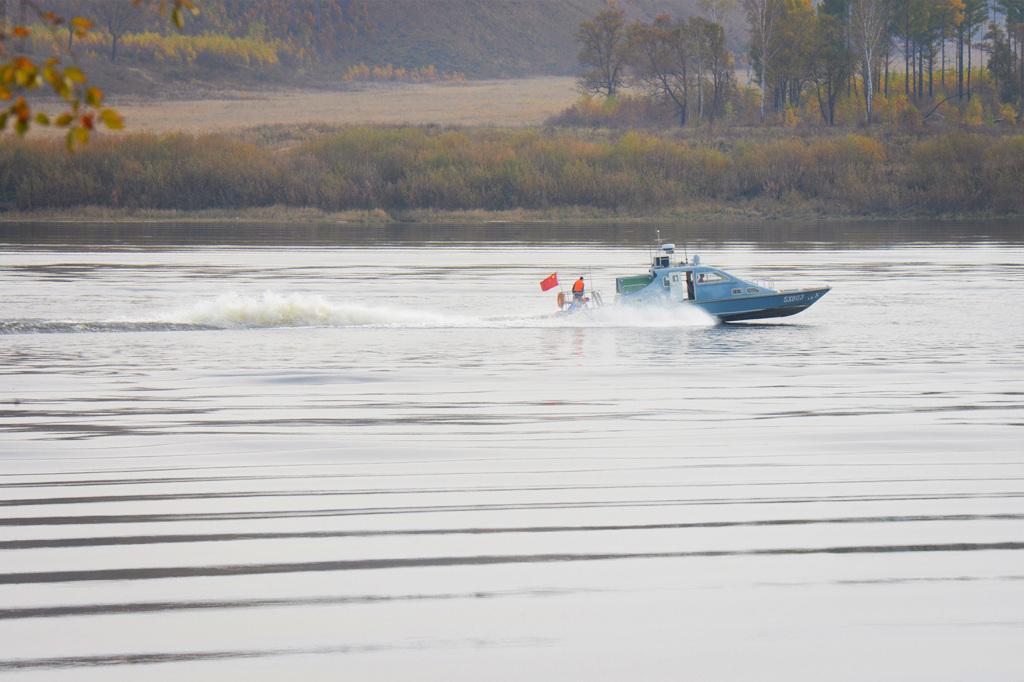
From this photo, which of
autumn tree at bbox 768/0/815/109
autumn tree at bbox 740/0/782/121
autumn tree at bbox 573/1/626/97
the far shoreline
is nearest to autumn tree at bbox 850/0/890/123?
autumn tree at bbox 768/0/815/109

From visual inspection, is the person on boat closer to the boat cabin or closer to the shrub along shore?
the boat cabin

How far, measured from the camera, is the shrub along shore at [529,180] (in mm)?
98500

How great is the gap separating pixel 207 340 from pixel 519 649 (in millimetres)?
21790

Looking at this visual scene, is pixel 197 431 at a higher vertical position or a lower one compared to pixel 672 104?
lower

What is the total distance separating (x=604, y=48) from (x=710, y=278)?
440ft

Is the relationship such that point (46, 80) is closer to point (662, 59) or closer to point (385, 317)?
point (385, 317)

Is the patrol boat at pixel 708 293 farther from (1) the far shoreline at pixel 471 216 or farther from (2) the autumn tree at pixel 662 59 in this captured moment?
(2) the autumn tree at pixel 662 59

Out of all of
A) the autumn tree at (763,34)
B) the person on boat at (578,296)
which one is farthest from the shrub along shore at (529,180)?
the person on boat at (578,296)

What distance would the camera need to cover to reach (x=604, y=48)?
161 meters

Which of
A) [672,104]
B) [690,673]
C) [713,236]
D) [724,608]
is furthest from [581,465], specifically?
[672,104]

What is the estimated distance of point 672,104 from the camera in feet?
465

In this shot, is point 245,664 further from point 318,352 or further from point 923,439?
point 318,352

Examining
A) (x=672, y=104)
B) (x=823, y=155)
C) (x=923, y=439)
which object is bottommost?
(x=923, y=439)

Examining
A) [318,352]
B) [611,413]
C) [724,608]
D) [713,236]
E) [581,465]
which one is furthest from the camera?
[713,236]
